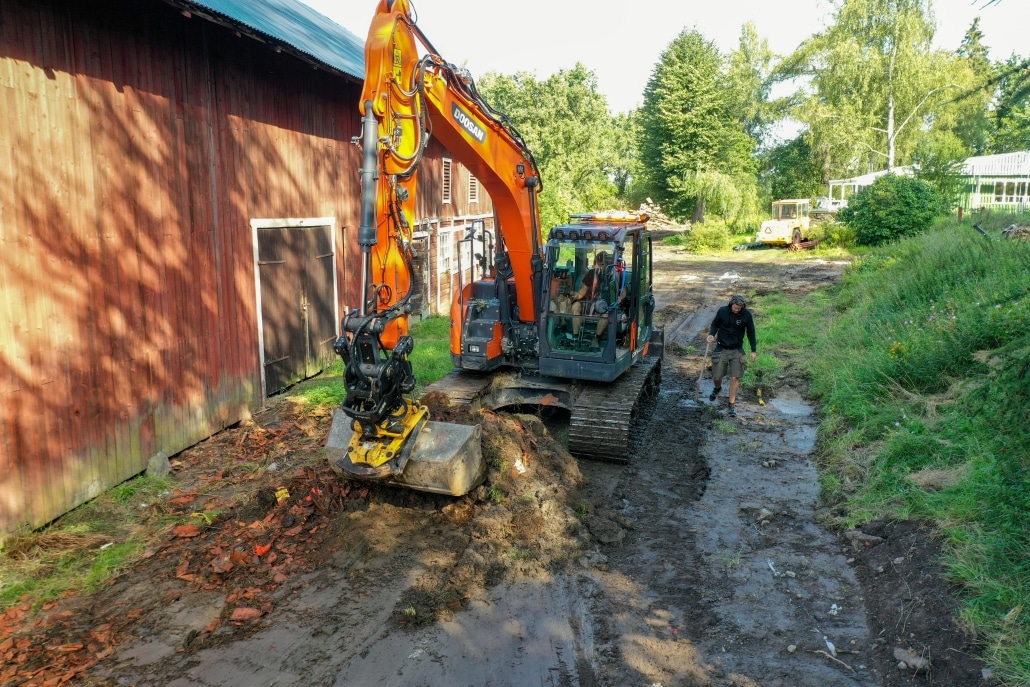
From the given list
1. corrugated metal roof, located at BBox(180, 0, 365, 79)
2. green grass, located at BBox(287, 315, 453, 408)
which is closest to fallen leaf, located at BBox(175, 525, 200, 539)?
green grass, located at BBox(287, 315, 453, 408)

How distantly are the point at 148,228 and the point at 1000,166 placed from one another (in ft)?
124

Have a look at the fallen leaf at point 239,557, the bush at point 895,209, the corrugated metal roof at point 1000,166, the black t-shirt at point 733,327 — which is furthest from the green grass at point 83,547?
the corrugated metal roof at point 1000,166

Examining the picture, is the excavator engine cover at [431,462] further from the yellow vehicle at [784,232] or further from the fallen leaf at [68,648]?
the yellow vehicle at [784,232]

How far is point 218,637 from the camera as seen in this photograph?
15.8 feet

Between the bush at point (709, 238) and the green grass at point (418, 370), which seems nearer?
the green grass at point (418, 370)

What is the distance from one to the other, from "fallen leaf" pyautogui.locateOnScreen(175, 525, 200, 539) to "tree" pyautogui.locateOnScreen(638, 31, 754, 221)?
39.2m

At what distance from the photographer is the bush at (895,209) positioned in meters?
27.4

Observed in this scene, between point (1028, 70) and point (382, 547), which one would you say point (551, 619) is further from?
point (1028, 70)

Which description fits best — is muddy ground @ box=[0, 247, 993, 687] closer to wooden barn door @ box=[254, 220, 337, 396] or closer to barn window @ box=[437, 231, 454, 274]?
wooden barn door @ box=[254, 220, 337, 396]

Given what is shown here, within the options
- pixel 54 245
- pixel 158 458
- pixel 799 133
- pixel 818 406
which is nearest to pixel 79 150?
pixel 54 245

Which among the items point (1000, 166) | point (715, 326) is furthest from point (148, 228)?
point (1000, 166)

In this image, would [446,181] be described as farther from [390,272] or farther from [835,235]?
[835,235]

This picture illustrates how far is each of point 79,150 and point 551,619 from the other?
20.2 ft

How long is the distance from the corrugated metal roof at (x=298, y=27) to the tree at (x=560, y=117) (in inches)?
799
